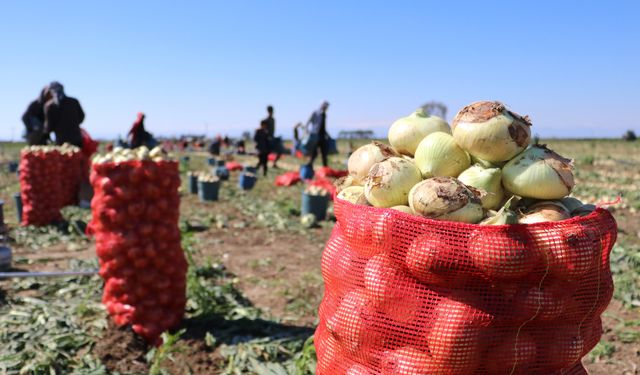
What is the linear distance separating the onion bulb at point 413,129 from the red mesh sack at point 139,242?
7.69 ft

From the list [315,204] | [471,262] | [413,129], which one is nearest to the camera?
[471,262]

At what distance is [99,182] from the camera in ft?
13.6

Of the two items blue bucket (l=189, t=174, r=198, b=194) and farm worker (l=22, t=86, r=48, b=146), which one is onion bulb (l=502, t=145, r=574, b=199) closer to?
farm worker (l=22, t=86, r=48, b=146)

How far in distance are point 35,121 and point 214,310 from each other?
784cm

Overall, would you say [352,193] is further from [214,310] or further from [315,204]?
[315,204]

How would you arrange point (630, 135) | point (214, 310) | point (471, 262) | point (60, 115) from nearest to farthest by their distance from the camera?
point (471, 262) → point (214, 310) → point (60, 115) → point (630, 135)

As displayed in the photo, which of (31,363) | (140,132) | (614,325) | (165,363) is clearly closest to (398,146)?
(165,363)

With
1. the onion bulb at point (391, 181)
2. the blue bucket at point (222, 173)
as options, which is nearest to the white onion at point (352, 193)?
the onion bulb at point (391, 181)

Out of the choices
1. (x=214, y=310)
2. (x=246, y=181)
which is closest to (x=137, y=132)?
→ (x=246, y=181)

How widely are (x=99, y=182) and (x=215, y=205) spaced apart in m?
7.84

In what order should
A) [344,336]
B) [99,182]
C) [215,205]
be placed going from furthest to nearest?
1. [215,205]
2. [99,182]
3. [344,336]

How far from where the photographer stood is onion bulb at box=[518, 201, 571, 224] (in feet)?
6.77

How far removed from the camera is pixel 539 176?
6.92 feet

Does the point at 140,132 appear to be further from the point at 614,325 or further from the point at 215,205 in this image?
the point at 614,325
